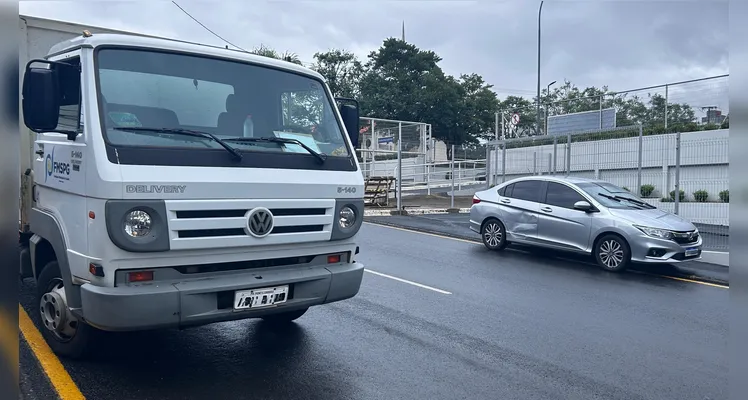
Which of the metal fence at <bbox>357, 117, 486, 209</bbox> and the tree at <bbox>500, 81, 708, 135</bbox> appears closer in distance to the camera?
the tree at <bbox>500, 81, 708, 135</bbox>

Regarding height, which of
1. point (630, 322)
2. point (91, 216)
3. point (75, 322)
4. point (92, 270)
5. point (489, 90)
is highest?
point (489, 90)

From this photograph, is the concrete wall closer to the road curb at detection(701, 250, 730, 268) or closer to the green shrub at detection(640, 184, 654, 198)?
the green shrub at detection(640, 184, 654, 198)

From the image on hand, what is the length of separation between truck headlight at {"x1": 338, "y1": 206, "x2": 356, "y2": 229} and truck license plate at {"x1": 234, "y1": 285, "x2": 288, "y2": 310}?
797mm

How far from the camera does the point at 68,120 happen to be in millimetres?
4242

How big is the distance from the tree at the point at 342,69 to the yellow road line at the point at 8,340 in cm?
4716

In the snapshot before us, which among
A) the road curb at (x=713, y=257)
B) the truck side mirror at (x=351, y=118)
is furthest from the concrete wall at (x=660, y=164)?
the truck side mirror at (x=351, y=118)

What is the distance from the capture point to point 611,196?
34.2 feet

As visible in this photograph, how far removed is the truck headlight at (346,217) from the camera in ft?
15.8

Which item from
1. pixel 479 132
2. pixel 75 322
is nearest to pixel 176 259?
pixel 75 322

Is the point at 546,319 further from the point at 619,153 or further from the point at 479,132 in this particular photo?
the point at 479,132

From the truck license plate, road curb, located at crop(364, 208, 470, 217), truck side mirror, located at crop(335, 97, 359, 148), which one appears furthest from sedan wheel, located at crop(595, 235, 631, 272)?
road curb, located at crop(364, 208, 470, 217)

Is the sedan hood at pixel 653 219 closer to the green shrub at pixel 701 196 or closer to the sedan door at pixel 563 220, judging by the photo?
the sedan door at pixel 563 220

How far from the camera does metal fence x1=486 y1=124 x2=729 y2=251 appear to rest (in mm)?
12570

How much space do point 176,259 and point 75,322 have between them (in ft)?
3.93
